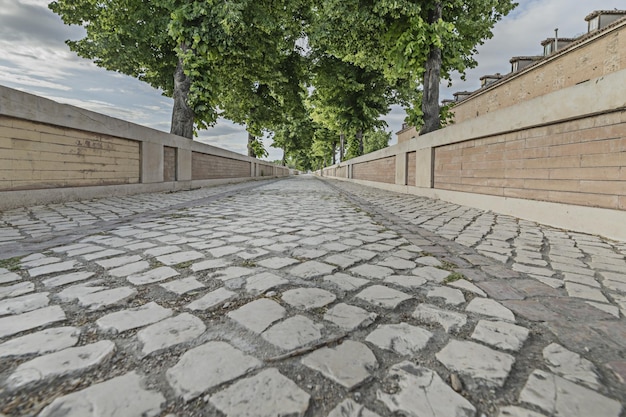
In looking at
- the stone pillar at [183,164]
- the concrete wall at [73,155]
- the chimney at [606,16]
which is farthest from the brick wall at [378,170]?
the chimney at [606,16]

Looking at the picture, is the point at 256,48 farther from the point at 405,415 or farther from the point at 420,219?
the point at 405,415

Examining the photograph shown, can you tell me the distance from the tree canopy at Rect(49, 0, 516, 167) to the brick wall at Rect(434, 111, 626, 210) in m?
3.79

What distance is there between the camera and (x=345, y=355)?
1.25m

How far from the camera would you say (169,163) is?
30.2 feet

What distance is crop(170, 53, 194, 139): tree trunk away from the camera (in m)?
10.2

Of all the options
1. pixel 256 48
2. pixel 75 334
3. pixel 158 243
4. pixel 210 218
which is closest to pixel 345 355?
pixel 75 334

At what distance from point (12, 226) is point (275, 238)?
10.2ft

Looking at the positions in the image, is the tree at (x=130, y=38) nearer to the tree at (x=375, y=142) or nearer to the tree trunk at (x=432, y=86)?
the tree trunk at (x=432, y=86)

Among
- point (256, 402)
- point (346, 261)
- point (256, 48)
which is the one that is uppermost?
point (256, 48)

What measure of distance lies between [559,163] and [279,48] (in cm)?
1253

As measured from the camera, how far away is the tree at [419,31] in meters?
8.39

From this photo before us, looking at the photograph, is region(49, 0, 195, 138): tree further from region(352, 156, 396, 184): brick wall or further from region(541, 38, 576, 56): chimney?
region(541, 38, 576, 56): chimney

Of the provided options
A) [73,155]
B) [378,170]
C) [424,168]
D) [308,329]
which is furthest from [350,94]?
[308,329]

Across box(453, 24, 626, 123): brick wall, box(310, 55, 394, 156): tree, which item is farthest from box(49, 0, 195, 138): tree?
box(453, 24, 626, 123): brick wall
